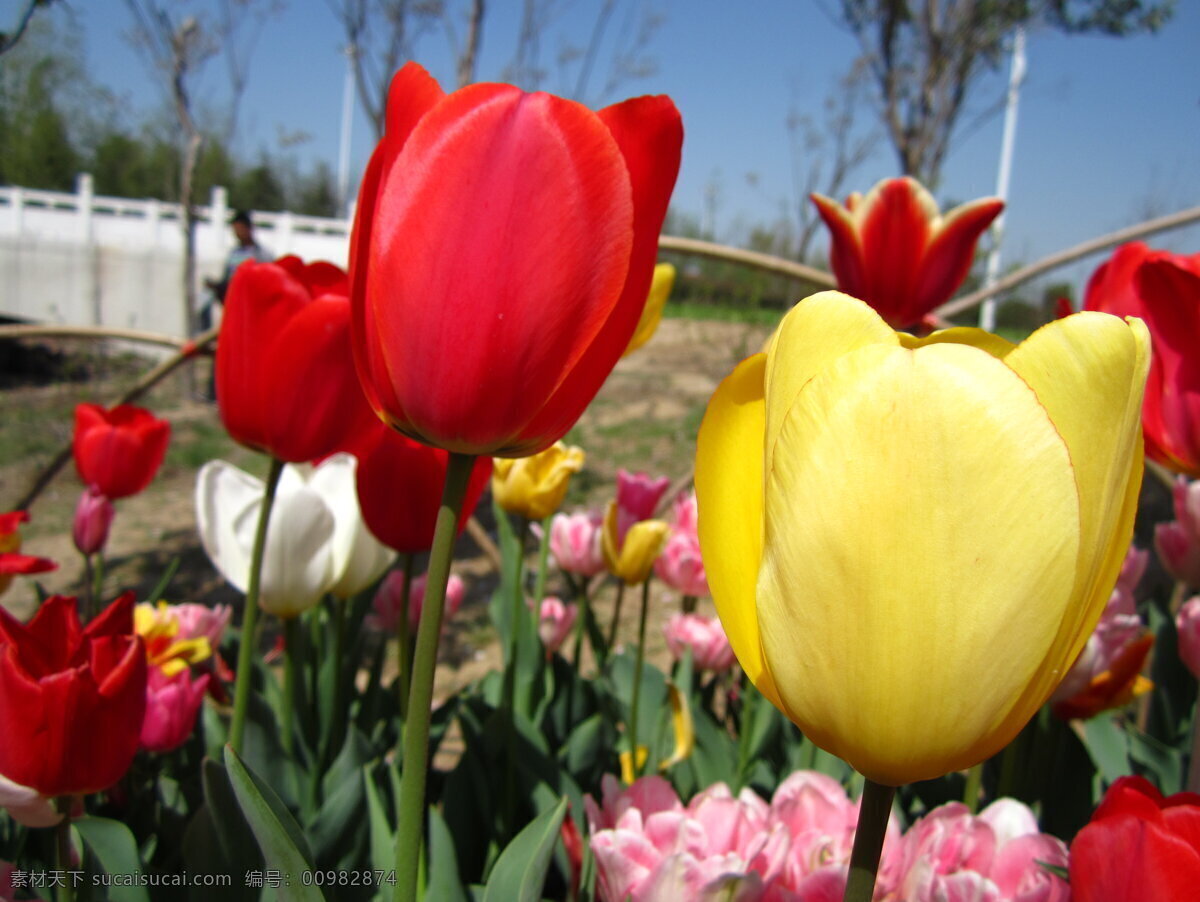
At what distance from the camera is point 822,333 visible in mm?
281

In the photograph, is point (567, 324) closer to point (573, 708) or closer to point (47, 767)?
point (47, 767)

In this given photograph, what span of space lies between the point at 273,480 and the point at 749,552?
386 mm

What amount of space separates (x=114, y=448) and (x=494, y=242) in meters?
1.05

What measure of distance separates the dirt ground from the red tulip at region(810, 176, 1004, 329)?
0.50 meters

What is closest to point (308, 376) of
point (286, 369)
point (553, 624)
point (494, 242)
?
point (286, 369)

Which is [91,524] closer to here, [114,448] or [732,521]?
[114,448]

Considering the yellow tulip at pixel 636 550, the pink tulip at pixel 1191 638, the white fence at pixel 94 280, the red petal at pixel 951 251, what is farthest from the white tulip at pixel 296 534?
the white fence at pixel 94 280

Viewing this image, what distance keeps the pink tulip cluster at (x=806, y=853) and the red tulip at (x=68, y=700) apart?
0.99 ft

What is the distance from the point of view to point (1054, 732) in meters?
0.89

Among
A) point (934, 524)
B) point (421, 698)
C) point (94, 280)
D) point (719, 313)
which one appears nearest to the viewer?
point (934, 524)

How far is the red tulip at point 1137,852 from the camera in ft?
1.09

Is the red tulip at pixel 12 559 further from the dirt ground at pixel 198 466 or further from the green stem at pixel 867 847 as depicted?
the green stem at pixel 867 847

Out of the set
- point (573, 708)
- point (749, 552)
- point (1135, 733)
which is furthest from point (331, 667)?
point (1135, 733)

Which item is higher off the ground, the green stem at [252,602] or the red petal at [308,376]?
the red petal at [308,376]
